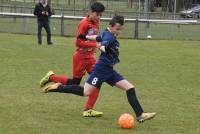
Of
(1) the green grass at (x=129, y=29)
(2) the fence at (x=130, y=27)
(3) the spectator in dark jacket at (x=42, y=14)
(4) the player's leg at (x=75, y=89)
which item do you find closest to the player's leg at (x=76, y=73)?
(4) the player's leg at (x=75, y=89)

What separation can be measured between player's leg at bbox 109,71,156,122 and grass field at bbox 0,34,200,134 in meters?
0.16

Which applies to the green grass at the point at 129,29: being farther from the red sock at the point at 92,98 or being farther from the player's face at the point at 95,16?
the red sock at the point at 92,98

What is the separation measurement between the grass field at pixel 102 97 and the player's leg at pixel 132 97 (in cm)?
16

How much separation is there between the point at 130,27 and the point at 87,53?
64.3 feet

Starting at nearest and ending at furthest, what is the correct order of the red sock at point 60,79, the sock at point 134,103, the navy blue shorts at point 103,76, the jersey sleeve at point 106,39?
the jersey sleeve at point 106,39 → the sock at point 134,103 → the navy blue shorts at point 103,76 → the red sock at point 60,79

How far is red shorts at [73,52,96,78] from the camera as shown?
Result: 9188 millimetres

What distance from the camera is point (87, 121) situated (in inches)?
326

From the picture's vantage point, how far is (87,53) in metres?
9.16

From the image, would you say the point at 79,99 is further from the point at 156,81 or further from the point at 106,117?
the point at 156,81

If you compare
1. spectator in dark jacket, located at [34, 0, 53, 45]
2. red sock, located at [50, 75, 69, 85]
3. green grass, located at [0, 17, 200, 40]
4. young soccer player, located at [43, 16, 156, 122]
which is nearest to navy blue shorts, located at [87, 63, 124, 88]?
young soccer player, located at [43, 16, 156, 122]

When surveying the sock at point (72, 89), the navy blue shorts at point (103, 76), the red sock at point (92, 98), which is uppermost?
the navy blue shorts at point (103, 76)

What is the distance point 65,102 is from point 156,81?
11.6ft

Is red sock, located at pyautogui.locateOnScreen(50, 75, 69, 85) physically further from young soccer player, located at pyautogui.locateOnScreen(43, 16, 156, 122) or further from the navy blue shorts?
the navy blue shorts

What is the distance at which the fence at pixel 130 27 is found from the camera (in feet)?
90.0
